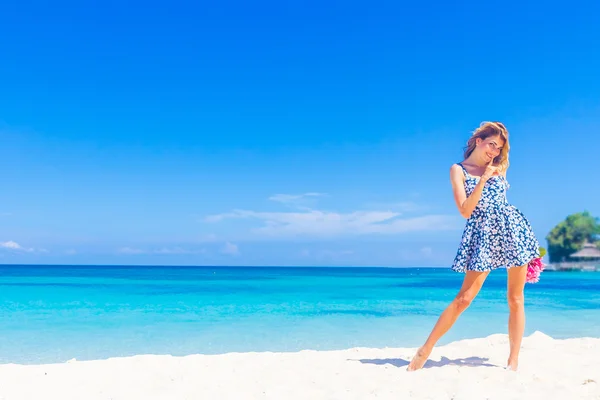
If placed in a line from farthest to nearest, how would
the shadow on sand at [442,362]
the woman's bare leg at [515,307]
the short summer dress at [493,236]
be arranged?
the shadow on sand at [442,362], the woman's bare leg at [515,307], the short summer dress at [493,236]

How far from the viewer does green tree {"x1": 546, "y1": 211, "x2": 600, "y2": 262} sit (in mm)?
73625

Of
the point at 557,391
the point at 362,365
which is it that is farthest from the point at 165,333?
the point at 557,391

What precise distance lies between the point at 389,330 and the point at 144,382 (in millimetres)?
7344

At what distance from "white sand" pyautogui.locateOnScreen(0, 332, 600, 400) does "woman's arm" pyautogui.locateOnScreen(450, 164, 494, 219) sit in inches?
54.1

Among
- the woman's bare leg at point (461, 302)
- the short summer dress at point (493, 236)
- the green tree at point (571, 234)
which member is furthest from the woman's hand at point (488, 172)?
the green tree at point (571, 234)

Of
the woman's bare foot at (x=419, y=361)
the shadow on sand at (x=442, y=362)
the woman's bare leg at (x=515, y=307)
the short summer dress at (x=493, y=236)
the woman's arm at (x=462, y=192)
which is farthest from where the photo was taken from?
the shadow on sand at (x=442, y=362)

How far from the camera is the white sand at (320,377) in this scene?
13.2ft

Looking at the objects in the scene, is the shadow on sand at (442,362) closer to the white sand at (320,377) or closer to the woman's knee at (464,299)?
the white sand at (320,377)

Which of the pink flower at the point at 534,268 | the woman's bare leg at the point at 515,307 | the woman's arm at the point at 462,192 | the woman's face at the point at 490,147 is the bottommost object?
the woman's bare leg at the point at 515,307

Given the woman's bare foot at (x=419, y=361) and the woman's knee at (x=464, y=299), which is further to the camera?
the woman's bare foot at (x=419, y=361)

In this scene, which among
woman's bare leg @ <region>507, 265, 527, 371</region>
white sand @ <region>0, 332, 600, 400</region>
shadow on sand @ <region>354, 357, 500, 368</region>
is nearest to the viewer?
white sand @ <region>0, 332, 600, 400</region>

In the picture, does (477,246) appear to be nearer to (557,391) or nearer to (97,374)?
(557,391)

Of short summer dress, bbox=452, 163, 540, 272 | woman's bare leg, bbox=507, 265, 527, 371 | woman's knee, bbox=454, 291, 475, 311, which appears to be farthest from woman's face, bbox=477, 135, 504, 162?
woman's knee, bbox=454, 291, 475, 311

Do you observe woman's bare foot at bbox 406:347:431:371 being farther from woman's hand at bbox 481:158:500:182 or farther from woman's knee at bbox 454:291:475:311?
woman's hand at bbox 481:158:500:182
